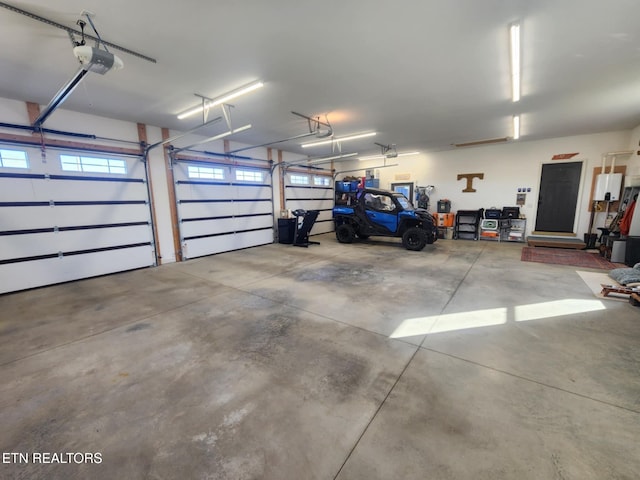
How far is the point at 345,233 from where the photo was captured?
812 centimetres

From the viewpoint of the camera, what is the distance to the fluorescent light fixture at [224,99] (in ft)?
11.6

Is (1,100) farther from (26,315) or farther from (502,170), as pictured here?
(502,170)

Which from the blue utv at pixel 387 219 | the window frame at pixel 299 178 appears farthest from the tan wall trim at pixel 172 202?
the blue utv at pixel 387 219

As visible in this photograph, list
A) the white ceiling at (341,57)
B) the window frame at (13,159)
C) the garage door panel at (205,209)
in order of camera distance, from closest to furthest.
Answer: the white ceiling at (341,57), the window frame at (13,159), the garage door panel at (205,209)

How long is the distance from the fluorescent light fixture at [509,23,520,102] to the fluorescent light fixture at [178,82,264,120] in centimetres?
283

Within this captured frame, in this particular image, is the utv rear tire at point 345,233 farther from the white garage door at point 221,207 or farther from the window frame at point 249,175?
the window frame at point 249,175

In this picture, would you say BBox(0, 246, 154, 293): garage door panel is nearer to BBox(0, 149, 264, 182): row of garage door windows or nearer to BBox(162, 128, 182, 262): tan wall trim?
BBox(162, 128, 182, 262): tan wall trim

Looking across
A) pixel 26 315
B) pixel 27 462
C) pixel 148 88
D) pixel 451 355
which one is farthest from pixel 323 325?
pixel 148 88

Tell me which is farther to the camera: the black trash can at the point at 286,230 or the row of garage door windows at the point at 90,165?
the black trash can at the point at 286,230

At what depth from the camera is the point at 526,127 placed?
19.7 feet

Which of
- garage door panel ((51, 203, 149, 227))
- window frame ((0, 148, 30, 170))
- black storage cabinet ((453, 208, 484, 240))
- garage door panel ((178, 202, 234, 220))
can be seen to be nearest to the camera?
window frame ((0, 148, 30, 170))

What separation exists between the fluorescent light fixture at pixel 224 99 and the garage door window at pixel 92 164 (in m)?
1.61

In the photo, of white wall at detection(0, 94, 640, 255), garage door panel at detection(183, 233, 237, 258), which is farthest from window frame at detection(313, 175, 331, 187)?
garage door panel at detection(183, 233, 237, 258)

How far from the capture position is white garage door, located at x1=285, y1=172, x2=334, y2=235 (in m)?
9.09
